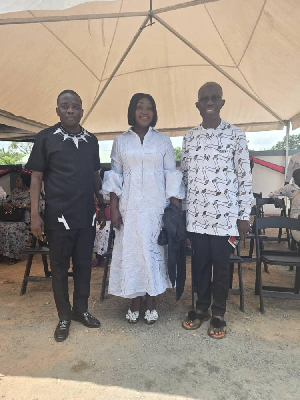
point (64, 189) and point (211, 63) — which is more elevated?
point (211, 63)

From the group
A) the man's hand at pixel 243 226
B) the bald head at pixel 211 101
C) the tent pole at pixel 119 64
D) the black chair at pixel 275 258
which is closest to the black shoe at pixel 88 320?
the man's hand at pixel 243 226

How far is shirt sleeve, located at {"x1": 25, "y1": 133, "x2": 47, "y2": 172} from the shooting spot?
2387 mm

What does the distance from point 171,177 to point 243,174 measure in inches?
22.4

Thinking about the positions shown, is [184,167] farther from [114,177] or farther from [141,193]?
[114,177]

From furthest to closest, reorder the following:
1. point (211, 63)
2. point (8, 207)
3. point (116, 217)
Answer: point (8, 207) < point (211, 63) < point (116, 217)

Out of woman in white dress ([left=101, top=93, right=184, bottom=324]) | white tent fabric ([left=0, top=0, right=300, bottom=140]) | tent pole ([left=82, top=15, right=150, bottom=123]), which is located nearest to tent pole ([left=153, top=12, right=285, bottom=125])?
white tent fabric ([left=0, top=0, right=300, bottom=140])

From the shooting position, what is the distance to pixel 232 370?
209cm

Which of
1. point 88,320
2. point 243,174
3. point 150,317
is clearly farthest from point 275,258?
point 88,320

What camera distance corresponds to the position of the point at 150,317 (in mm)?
2744

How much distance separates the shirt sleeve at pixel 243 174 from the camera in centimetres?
244

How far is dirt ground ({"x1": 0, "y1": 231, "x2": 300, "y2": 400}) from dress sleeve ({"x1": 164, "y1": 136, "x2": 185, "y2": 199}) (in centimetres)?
116

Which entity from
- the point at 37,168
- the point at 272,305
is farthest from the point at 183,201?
the point at 272,305

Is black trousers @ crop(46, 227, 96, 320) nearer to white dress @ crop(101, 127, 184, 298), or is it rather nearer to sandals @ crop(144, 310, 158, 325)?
white dress @ crop(101, 127, 184, 298)

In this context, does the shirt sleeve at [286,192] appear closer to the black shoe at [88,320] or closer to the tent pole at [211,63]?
the tent pole at [211,63]
